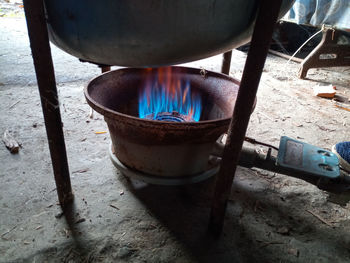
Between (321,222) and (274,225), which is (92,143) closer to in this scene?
(274,225)

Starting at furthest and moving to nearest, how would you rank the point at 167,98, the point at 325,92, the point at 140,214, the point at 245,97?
the point at 325,92
the point at 167,98
the point at 140,214
the point at 245,97

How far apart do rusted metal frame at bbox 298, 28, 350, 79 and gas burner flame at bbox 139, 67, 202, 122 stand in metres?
2.20

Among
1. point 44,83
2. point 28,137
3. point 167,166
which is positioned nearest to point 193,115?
point 167,166

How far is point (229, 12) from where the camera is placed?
2.40ft

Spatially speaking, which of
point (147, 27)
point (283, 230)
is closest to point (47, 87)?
point (147, 27)

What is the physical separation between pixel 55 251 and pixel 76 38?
831 mm

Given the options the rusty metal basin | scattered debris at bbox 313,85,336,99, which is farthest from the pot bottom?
scattered debris at bbox 313,85,336,99

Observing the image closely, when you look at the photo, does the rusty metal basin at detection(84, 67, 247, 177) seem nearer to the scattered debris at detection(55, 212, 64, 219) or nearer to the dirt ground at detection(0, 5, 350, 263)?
the dirt ground at detection(0, 5, 350, 263)

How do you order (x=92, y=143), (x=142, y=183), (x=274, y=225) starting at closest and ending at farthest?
(x=274, y=225) → (x=142, y=183) → (x=92, y=143)

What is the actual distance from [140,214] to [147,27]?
0.88 meters

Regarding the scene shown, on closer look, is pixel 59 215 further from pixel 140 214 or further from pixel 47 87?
pixel 47 87

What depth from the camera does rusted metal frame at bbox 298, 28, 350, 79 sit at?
10.2 feet

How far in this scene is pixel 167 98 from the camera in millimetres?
1571

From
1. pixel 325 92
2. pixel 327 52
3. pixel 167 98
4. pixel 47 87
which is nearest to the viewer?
pixel 47 87
